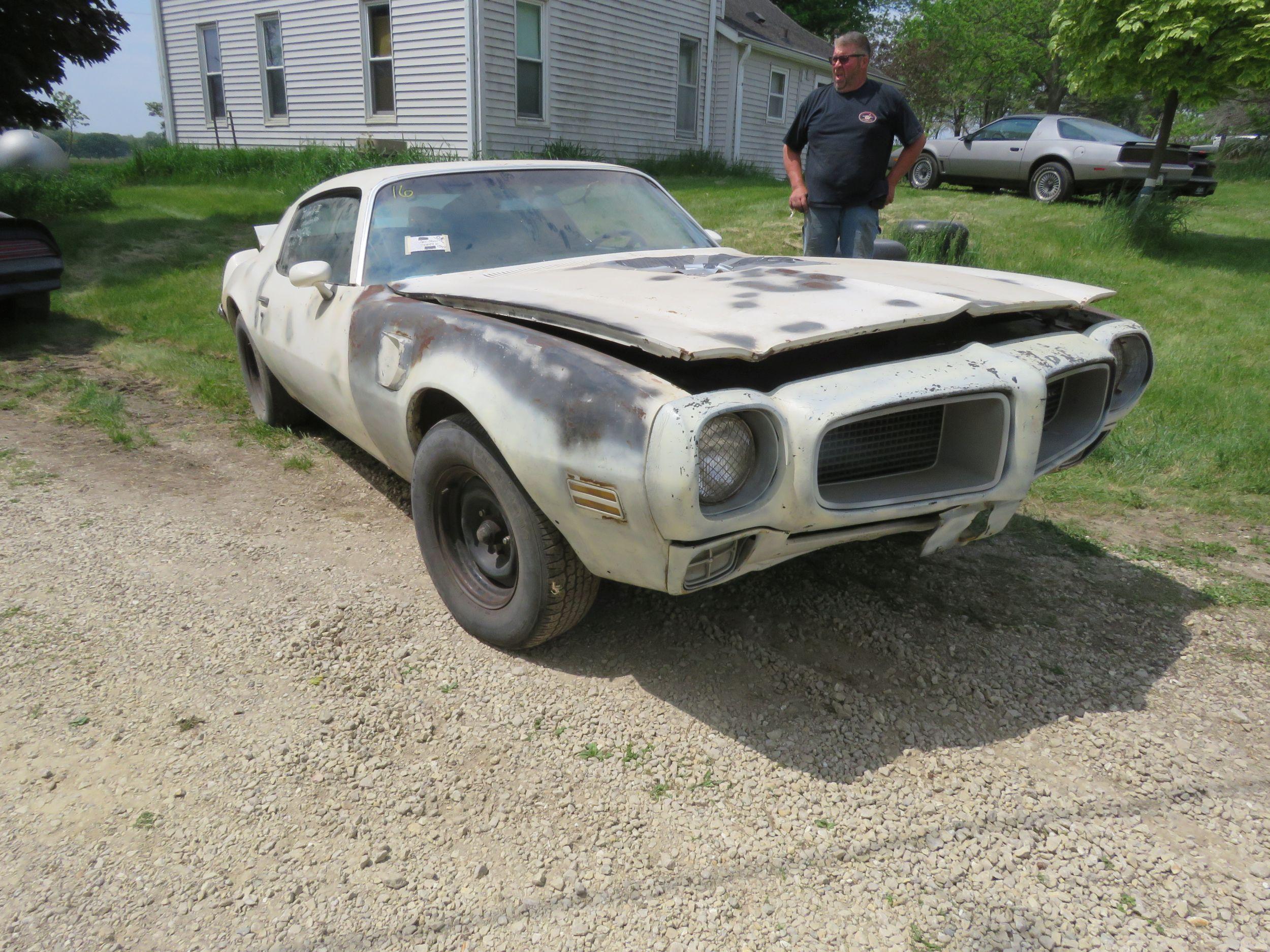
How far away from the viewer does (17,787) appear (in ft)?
7.22

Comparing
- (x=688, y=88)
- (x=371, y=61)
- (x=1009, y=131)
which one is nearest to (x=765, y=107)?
(x=688, y=88)

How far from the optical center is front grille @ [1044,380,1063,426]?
2934mm

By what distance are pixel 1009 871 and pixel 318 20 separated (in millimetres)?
15955

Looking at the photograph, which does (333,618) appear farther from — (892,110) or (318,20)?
(318,20)

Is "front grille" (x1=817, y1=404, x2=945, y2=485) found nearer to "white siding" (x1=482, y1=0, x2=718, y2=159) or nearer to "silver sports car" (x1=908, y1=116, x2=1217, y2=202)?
"silver sports car" (x1=908, y1=116, x2=1217, y2=202)

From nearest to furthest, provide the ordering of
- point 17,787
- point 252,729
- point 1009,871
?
point 1009,871 → point 17,787 → point 252,729

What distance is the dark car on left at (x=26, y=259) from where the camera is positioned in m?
7.00

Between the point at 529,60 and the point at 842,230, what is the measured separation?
10.3 m

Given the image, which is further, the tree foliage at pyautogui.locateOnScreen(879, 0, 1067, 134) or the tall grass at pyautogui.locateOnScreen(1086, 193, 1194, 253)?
the tree foliage at pyautogui.locateOnScreen(879, 0, 1067, 134)

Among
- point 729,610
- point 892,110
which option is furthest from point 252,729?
point 892,110

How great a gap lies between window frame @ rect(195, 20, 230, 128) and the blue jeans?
14.9 m

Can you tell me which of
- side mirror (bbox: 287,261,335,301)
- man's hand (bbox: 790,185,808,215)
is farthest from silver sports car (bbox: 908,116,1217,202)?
side mirror (bbox: 287,261,335,301)

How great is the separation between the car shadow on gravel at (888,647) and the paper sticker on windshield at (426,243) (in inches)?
60.4

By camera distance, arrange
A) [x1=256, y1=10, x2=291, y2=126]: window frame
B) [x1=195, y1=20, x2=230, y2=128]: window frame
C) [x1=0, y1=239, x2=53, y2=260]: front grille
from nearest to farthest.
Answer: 1. [x1=0, y1=239, x2=53, y2=260]: front grille
2. [x1=256, y1=10, x2=291, y2=126]: window frame
3. [x1=195, y1=20, x2=230, y2=128]: window frame
